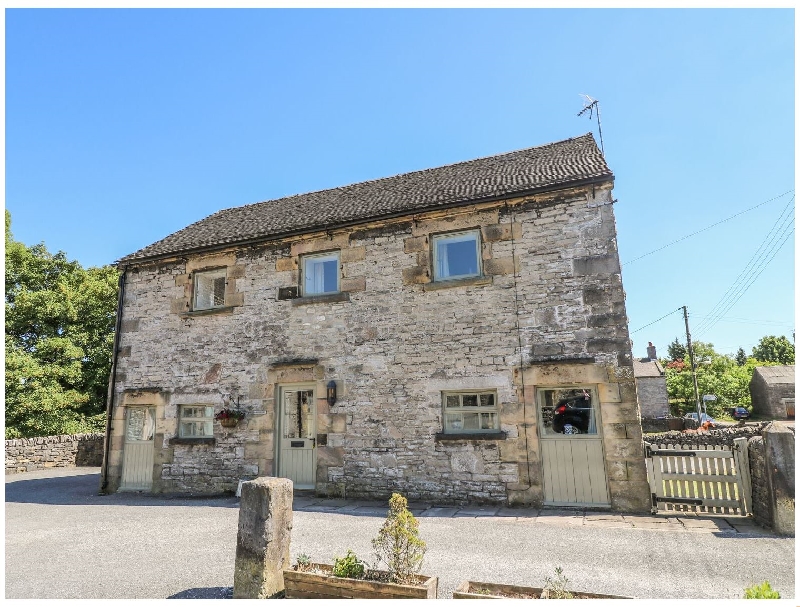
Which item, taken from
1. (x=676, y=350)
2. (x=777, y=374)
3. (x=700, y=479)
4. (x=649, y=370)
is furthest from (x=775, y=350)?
(x=700, y=479)

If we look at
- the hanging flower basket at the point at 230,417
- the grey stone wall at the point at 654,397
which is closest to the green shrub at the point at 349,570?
the hanging flower basket at the point at 230,417

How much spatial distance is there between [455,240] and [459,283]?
39.2 inches

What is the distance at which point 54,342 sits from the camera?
19141 mm

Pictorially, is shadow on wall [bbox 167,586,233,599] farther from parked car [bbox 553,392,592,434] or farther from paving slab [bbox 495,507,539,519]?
parked car [bbox 553,392,592,434]

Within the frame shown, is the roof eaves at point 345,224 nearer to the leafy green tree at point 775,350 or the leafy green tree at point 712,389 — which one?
the leafy green tree at point 712,389

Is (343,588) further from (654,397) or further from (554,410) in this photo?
(654,397)

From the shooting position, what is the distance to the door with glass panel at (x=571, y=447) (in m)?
7.96

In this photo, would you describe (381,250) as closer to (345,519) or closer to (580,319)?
(580,319)

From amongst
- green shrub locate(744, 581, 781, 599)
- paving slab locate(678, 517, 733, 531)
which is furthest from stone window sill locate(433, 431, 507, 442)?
green shrub locate(744, 581, 781, 599)

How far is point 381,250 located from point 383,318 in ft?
4.79

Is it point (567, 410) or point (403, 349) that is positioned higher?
point (403, 349)

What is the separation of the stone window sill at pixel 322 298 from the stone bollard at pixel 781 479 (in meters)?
7.35

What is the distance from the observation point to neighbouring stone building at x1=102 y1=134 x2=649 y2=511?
27.0 feet

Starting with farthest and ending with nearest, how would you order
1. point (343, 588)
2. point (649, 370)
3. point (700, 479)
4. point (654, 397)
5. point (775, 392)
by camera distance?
1. point (775, 392)
2. point (649, 370)
3. point (654, 397)
4. point (700, 479)
5. point (343, 588)
